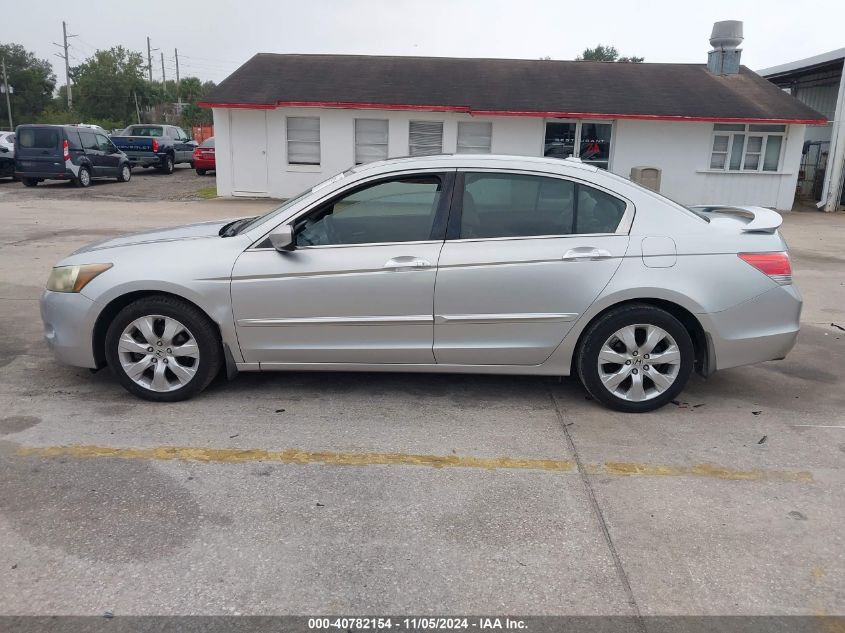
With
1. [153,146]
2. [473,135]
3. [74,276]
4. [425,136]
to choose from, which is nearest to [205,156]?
[153,146]

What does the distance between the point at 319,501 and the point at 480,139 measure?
667 inches

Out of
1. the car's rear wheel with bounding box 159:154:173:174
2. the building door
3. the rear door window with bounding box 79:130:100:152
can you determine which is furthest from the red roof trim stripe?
the car's rear wheel with bounding box 159:154:173:174

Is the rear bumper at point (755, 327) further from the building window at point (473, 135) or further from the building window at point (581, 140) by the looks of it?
the building window at point (473, 135)

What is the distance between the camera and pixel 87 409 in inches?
179

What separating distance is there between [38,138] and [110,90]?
1851 inches

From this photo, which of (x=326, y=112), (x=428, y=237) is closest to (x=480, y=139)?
(x=326, y=112)

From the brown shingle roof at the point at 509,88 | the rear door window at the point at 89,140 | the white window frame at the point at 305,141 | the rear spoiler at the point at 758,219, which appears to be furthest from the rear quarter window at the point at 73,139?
the rear spoiler at the point at 758,219

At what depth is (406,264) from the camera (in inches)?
174

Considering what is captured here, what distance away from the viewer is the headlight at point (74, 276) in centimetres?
454

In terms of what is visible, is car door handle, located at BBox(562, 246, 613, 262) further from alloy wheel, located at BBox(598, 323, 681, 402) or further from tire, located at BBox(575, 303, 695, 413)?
alloy wheel, located at BBox(598, 323, 681, 402)

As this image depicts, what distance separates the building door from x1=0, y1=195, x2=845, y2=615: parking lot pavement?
14.9 meters

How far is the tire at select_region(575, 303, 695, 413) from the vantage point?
447 cm

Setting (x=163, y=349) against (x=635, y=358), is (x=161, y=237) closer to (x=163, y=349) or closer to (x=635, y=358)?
(x=163, y=349)

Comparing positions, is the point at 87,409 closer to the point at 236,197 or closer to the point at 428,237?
the point at 428,237
